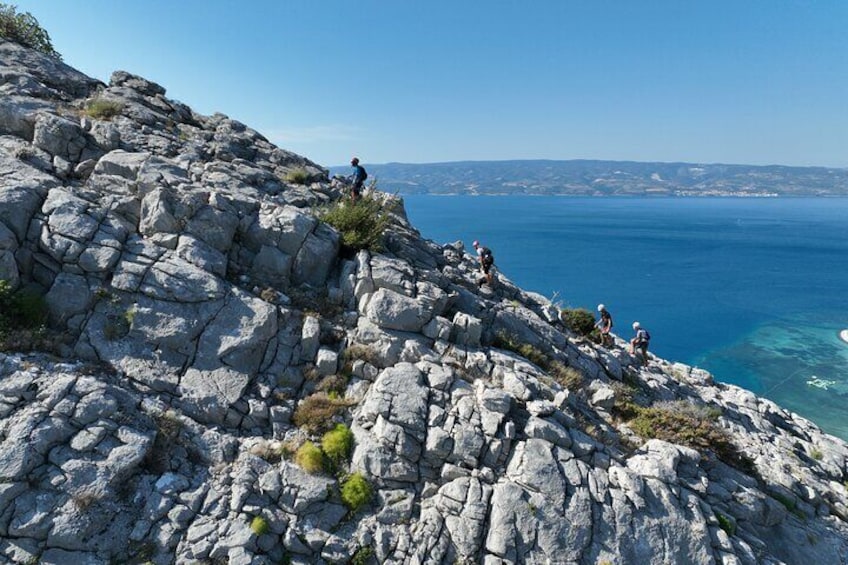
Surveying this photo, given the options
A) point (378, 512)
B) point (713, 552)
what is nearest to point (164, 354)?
point (378, 512)

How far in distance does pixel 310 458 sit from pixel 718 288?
314 feet

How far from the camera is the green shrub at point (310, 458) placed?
11789mm

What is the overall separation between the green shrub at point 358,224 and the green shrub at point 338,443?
7.41 m

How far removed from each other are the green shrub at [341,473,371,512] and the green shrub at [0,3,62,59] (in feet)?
99.7

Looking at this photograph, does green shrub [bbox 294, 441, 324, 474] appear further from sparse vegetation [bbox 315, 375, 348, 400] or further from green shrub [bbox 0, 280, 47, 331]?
green shrub [bbox 0, 280, 47, 331]

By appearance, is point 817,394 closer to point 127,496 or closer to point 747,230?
point 127,496

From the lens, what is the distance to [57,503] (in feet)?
32.0

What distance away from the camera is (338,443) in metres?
12.3

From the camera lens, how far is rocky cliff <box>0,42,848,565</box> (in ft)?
34.6

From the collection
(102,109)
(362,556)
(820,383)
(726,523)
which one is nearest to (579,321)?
(726,523)

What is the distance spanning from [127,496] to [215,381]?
349cm

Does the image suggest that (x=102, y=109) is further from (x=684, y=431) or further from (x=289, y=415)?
(x=684, y=431)

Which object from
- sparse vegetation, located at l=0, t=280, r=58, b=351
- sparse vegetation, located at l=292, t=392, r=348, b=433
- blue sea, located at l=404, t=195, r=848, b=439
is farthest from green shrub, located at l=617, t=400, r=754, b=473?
sparse vegetation, located at l=0, t=280, r=58, b=351

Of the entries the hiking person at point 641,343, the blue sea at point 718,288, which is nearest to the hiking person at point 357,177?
the hiking person at point 641,343
